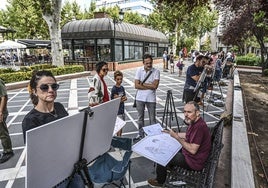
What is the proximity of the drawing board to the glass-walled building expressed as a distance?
57.4 feet

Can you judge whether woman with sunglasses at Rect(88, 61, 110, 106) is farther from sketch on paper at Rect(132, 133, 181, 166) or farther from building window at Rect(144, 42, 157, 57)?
building window at Rect(144, 42, 157, 57)

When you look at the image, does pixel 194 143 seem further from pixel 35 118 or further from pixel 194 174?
pixel 35 118

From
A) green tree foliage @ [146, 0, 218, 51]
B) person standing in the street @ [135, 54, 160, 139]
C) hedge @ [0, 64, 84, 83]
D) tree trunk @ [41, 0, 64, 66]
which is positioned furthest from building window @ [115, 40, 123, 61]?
person standing in the street @ [135, 54, 160, 139]

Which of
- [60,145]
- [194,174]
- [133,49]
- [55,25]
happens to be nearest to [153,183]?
[194,174]

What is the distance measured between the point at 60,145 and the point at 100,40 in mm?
19108

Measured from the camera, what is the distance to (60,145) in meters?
1.54

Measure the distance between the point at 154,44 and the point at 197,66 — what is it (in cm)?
2487

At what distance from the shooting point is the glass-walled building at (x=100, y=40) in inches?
759

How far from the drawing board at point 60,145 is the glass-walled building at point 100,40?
1751 centimetres

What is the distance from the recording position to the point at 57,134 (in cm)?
148

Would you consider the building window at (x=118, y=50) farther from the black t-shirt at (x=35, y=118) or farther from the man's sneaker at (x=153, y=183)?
the black t-shirt at (x=35, y=118)

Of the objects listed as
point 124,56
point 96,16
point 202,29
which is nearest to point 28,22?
point 96,16

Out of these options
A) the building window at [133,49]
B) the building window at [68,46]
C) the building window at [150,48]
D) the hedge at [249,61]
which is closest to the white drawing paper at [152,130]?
the building window at [133,49]

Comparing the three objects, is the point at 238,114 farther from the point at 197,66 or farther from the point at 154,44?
the point at 154,44
